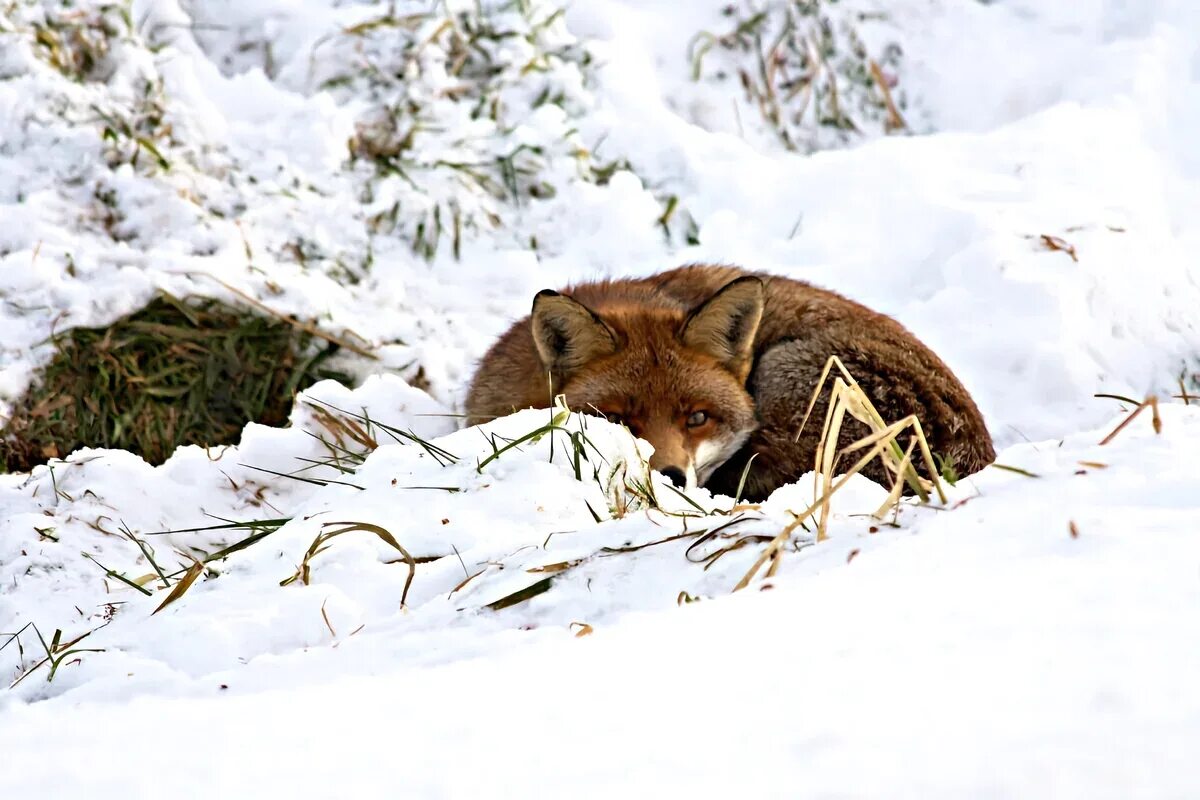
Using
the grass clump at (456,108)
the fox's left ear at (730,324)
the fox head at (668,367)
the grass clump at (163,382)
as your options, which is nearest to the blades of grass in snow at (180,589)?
the fox head at (668,367)

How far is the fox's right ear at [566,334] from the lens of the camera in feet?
15.2

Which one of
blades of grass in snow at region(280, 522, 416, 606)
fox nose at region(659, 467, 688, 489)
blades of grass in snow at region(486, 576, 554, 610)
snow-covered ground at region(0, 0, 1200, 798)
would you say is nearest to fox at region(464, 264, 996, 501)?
fox nose at region(659, 467, 688, 489)

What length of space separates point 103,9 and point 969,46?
5972 mm

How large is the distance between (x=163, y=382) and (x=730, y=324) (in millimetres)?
2808

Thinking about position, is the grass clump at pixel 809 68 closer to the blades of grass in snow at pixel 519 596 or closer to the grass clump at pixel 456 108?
the grass clump at pixel 456 108

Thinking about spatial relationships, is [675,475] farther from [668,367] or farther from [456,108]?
[456,108]

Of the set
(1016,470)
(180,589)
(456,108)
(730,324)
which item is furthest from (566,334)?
(456,108)

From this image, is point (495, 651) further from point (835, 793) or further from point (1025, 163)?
point (1025, 163)

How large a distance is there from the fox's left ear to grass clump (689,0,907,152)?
353cm

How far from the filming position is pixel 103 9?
7.04 m

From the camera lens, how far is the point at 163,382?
566 cm

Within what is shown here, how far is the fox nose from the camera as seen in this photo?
436cm

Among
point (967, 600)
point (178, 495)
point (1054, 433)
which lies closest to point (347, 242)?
point (178, 495)

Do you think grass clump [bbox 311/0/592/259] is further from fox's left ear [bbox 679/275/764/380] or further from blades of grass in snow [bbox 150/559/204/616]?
blades of grass in snow [bbox 150/559/204/616]
